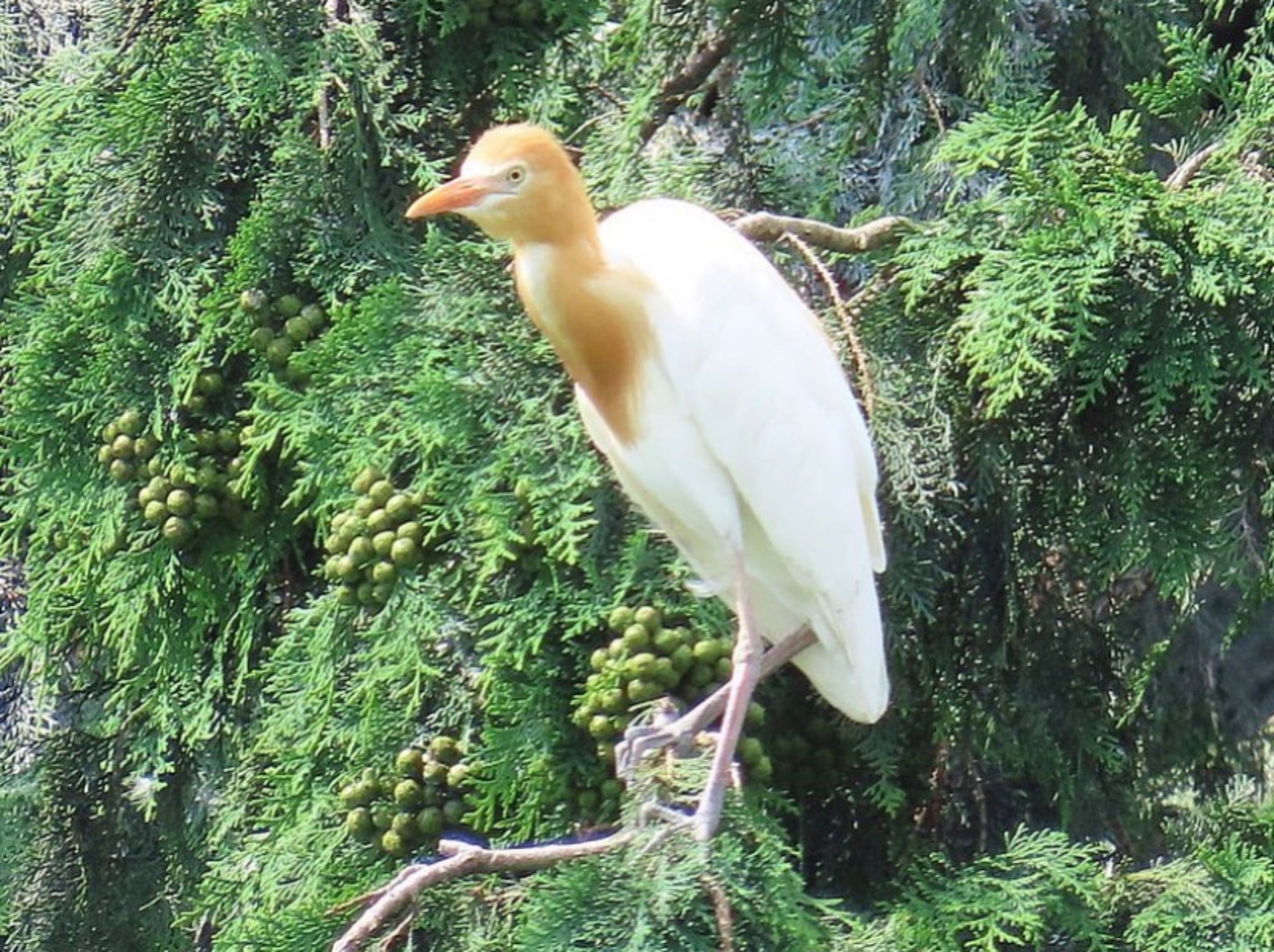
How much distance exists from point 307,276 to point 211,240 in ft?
0.67

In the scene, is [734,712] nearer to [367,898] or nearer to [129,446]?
[367,898]

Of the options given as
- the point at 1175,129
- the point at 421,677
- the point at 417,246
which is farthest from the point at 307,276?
the point at 1175,129

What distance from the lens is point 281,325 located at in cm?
204

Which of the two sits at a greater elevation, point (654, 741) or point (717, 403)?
point (717, 403)

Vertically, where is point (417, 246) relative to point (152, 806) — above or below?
above

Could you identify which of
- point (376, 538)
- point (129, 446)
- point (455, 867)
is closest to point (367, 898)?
point (455, 867)

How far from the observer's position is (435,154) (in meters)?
2.17

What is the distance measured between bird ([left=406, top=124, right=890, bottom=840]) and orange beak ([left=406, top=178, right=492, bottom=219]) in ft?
0.13

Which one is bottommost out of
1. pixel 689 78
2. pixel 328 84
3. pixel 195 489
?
pixel 195 489

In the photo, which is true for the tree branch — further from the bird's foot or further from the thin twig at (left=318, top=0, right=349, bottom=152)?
the thin twig at (left=318, top=0, right=349, bottom=152)

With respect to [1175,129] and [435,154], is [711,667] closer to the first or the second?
[435,154]

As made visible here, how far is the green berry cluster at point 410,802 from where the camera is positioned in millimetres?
1843

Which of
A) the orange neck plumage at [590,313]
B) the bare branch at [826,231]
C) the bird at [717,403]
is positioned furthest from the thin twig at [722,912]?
the bare branch at [826,231]

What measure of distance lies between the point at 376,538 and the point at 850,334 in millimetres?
466
